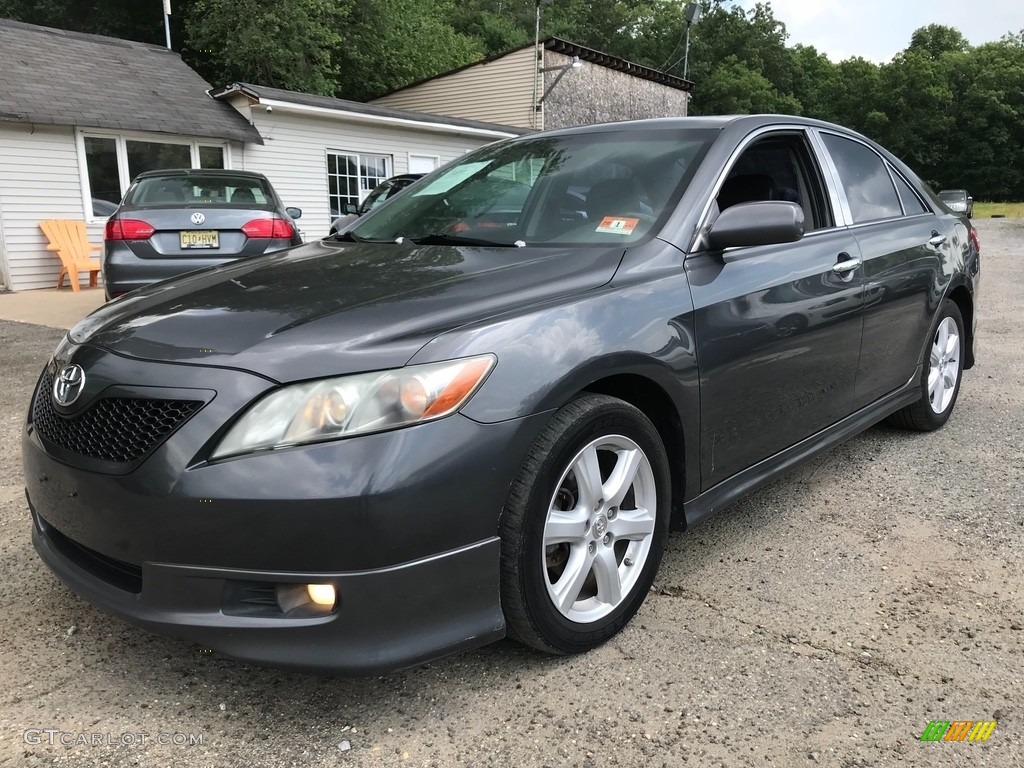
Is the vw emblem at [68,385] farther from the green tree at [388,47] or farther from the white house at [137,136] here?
the green tree at [388,47]

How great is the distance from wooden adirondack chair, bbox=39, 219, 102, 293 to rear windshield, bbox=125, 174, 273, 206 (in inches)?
166

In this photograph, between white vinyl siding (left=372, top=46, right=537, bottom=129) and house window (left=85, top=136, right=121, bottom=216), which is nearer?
house window (left=85, top=136, right=121, bottom=216)

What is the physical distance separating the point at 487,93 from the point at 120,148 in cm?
1306

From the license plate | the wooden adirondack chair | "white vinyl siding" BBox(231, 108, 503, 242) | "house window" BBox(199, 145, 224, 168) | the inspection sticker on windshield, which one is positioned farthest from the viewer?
"white vinyl siding" BBox(231, 108, 503, 242)

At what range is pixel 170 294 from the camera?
8.27ft

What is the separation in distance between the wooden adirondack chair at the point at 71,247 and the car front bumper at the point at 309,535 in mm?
11123

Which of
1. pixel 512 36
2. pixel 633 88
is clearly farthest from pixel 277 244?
pixel 512 36

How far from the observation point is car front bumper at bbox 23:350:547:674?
5.79ft

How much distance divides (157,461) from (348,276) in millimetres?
876

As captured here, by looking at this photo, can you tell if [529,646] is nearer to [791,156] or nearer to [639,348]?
[639,348]

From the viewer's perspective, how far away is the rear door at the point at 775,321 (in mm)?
2590

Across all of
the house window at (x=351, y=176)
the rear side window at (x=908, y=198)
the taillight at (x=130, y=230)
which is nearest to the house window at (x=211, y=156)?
the house window at (x=351, y=176)

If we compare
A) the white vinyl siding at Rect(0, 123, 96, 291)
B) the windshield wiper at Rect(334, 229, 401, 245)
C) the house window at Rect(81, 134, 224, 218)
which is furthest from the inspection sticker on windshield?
the house window at Rect(81, 134, 224, 218)

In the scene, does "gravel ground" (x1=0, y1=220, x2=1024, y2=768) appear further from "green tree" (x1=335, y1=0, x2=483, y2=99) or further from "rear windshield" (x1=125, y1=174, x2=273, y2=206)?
"green tree" (x1=335, y1=0, x2=483, y2=99)
